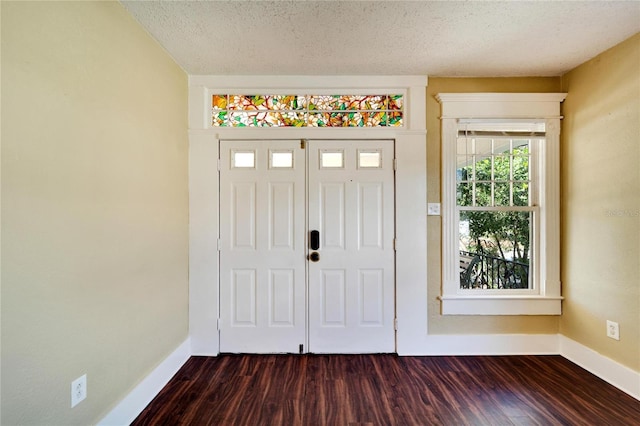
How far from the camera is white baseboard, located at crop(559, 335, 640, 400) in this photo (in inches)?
73.9

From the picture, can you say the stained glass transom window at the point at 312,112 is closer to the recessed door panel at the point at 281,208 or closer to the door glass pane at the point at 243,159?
the door glass pane at the point at 243,159

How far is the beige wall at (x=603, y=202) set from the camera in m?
1.90

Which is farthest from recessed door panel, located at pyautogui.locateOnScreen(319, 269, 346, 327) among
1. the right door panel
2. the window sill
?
the window sill

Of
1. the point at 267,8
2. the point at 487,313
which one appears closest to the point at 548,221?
the point at 487,313

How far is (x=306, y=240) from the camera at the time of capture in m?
2.45

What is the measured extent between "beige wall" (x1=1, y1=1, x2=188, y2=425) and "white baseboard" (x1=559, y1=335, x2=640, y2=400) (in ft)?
10.8

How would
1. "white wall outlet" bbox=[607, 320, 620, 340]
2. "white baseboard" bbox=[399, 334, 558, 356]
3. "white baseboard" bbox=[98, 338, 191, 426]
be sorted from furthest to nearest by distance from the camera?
1. "white baseboard" bbox=[399, 334, 558, 356]
2. "white wall outlet" bbox=[607, 320, 620, 340]
3. "white baseboard" bbox=[98, 338, 191, 426]

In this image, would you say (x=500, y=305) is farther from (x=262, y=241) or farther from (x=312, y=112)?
(x=312, y=112)

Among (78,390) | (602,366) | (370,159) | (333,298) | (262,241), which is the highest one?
(370,159)

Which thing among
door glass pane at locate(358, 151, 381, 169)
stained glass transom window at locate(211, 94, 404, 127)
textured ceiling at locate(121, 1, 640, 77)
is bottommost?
door glass pane at locate(358, 151, 381, 169)

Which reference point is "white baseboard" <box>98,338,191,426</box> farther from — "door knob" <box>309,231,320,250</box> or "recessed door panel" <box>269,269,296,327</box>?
"door knob" <box>309,231,320,250</box>

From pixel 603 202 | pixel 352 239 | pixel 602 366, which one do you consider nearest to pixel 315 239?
pixel 352 239

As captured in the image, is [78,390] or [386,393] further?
[386,393]

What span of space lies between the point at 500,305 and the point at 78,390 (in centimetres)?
298
